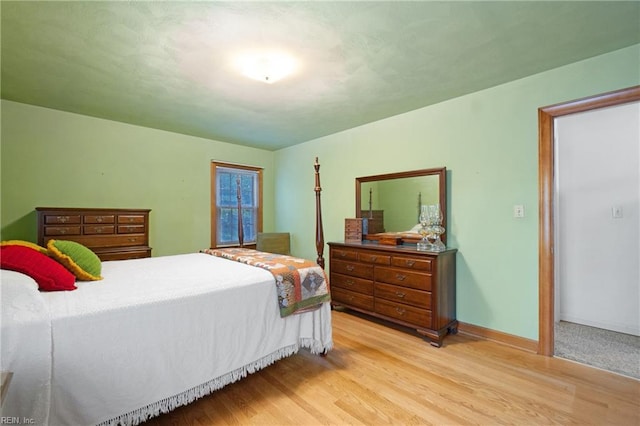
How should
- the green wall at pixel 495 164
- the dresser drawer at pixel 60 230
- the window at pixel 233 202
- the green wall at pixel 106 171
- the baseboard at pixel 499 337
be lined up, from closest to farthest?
the green wall at pixel 495 164
the baseboard at pixel 499 337
the dresser drawer at pixel 60 230
the green wall at pixel 106 171
the window at pixel 233 202

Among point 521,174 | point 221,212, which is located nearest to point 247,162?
point 221,212

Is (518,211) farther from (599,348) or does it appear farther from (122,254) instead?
(122,254)

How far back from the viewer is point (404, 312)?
112 inches

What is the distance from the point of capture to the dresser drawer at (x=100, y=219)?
10.3ft

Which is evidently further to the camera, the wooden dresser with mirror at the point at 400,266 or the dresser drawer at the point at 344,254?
the dresser drawer at the point at 344,254

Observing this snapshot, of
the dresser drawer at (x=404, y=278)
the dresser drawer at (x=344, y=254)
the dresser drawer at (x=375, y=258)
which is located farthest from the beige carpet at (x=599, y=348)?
the dresser drawer at (x=344, y=254)

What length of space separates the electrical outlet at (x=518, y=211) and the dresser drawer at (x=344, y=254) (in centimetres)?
159

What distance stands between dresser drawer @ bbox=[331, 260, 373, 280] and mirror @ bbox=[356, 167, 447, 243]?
21.9 inches

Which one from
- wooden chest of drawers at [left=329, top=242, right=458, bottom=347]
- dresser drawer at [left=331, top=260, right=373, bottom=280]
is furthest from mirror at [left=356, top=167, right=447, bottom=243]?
dresser drawer at [left=331, top=260, right=373, bottom=280]

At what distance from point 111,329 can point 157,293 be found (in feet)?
0.91

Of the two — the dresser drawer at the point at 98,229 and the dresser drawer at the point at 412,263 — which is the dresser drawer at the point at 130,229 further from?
the dresser drawer at the point at 412,263

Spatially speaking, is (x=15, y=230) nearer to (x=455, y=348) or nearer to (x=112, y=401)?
(x=112, y=401)

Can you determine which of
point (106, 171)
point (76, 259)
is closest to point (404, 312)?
point (76, 259)

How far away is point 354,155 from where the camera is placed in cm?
397
